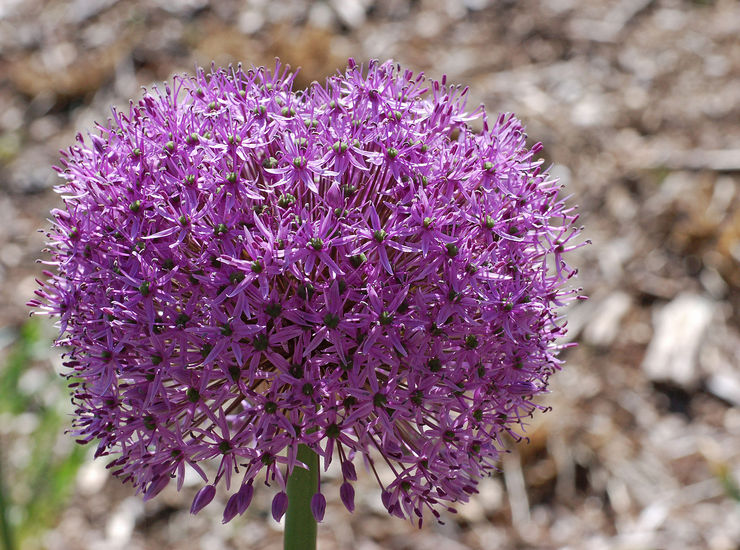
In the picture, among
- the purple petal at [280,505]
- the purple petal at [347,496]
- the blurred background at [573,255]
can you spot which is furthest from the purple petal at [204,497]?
the blurred background at [573,255]

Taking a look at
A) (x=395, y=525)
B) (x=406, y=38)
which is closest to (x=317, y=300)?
(x=395, y=525)

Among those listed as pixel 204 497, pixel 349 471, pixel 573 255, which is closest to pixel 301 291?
pixel 349 471

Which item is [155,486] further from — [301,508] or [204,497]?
[301,508]

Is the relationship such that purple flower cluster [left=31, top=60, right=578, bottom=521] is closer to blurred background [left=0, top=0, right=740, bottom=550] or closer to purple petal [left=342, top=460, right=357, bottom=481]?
purple petal [left=342, top=460, right=357, bottom=481]

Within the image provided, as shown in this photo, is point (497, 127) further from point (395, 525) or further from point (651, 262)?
point (651, 262)

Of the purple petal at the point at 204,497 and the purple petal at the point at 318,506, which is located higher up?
the purple petal at the point at 204,497

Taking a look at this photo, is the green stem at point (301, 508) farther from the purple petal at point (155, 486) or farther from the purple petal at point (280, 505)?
the purple petal at point (155, 486)

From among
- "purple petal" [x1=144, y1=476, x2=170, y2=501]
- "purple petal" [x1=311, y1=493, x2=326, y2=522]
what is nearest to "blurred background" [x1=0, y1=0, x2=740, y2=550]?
"purple petal" [x1=144, y1=476, x2=170, y2=501]
